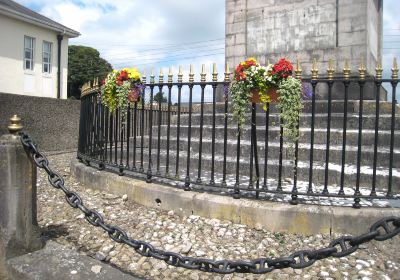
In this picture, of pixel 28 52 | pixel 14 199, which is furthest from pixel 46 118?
pixel 28 52

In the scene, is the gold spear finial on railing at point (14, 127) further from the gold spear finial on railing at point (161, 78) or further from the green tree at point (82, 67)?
the green tree at point (82, 67)

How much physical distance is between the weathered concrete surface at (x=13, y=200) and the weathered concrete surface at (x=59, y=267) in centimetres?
11

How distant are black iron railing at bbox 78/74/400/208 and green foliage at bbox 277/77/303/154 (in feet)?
0.74

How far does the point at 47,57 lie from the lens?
23406 millimetres

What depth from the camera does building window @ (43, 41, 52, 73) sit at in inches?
912

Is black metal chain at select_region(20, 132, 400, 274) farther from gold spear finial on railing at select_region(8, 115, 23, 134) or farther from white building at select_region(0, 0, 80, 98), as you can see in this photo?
white building at select_region(0, 0, 80, 98)

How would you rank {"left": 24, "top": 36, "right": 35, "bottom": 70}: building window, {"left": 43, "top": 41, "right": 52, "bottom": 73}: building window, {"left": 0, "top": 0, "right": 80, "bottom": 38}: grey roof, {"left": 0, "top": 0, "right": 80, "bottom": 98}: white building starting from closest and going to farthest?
{"left": 0, "top": 0, "right": 80, "bottom": 38}: grey roof → {"left": 0, "top": 0, "right": 80, "bottom": 98}: white building → {"left": 24, "top": 36, "right": 35, "bottom": 70}: building window → {"left": 43, "top": 41, "right": 52, "bottom": 73}: building window

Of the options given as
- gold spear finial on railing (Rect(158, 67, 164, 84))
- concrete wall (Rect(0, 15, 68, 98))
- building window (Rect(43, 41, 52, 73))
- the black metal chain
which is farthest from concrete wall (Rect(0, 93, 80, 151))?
building window (Rect(43, 41, 52, 73))

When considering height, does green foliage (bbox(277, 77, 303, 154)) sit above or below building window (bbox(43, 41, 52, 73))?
below

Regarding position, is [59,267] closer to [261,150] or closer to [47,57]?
[261,150]

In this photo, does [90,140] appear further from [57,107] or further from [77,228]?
[57,107]

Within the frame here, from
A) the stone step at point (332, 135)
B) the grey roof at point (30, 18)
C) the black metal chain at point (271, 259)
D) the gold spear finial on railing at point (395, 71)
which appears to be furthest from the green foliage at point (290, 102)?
the grey roof at point (30, 18)

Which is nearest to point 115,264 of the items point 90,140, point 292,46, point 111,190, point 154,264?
point 154,264

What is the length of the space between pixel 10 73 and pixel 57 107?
1247cm
